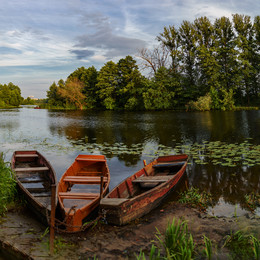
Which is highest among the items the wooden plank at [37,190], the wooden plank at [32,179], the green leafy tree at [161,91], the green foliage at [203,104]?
the green leafy tree at [161,91]

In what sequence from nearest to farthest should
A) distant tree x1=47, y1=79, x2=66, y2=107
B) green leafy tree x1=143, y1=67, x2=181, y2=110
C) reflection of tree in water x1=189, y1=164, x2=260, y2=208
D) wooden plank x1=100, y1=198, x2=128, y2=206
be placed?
wooden plank x1=100, y1=198, x2=128, y2=206 → reflection of tree in water x1=189, y1=164, x2=260, y2=208 → green leafy tree x1=143, y1=67, x2=181, y2=110 → distant tree x1=47, y1=79, x2=66, y2=107

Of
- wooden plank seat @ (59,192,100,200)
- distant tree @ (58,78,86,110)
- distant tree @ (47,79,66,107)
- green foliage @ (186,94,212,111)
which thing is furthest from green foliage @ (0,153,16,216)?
distant tree @ (47,79,66,107)

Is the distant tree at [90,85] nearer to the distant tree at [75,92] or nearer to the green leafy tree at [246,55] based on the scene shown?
the distant tree at [75,92]

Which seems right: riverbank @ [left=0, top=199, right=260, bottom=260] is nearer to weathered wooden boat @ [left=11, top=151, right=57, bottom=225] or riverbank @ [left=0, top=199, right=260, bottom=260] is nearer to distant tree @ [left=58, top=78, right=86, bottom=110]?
weathered wooden boat @ [left=11, top=151, right=57, bottom=225]

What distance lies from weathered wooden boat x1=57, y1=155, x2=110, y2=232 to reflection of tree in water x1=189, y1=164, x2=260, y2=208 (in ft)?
10.2

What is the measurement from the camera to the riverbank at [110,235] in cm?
427

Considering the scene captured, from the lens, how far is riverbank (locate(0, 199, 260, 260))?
4.27 m

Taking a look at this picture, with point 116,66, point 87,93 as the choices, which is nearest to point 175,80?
point 116,66

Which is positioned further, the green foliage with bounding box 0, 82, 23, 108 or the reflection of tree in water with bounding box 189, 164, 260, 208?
the green foliage with bounding box 0, 82, 23, 108

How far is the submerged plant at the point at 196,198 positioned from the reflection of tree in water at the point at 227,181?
24 cm

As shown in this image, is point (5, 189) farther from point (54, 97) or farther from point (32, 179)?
point (54, 97)

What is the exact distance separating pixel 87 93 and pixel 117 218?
201ft

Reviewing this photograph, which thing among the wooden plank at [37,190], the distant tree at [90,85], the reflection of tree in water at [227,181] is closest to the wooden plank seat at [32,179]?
the wooden plank at [37,190]

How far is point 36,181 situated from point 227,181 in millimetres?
5877
